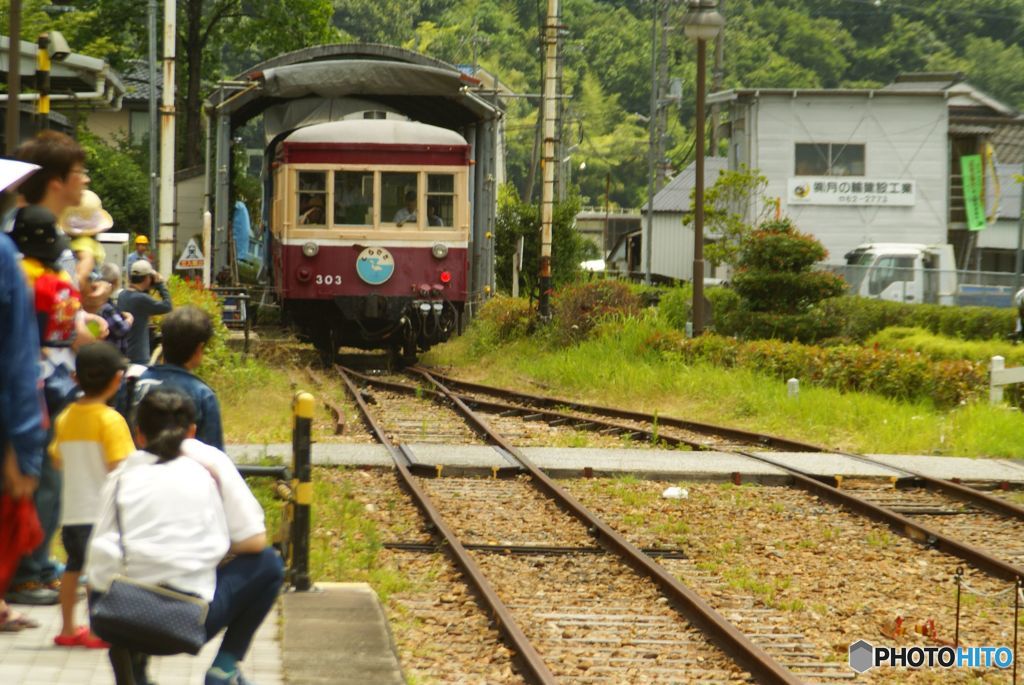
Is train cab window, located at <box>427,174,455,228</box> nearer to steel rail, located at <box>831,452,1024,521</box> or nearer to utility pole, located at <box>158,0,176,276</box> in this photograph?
utility pole, located at <box>158,0,176,276</box>

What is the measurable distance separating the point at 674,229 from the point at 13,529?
135ft

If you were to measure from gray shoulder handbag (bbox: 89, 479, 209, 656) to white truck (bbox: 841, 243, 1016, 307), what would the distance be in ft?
75.3

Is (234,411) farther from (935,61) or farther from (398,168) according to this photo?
(935,61)

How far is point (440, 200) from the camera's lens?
63.5 feet

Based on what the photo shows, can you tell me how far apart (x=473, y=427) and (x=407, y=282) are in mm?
5476

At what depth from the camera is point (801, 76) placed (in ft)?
244

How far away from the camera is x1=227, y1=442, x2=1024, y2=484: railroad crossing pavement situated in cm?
1124

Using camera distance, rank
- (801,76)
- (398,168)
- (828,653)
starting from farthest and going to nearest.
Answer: (801,76) → (398,168) → (828,653)

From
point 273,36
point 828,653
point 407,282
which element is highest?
point 273,36

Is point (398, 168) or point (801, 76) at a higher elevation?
point (801, 76)

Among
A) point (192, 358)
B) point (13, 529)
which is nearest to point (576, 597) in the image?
point (192, 358)

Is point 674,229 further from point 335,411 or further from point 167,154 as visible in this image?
point 335,411

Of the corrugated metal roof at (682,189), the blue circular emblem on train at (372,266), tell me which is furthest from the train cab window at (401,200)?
the corrugated metal roof at (682,189)

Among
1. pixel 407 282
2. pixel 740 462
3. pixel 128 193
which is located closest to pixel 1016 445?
pixel 740 462
